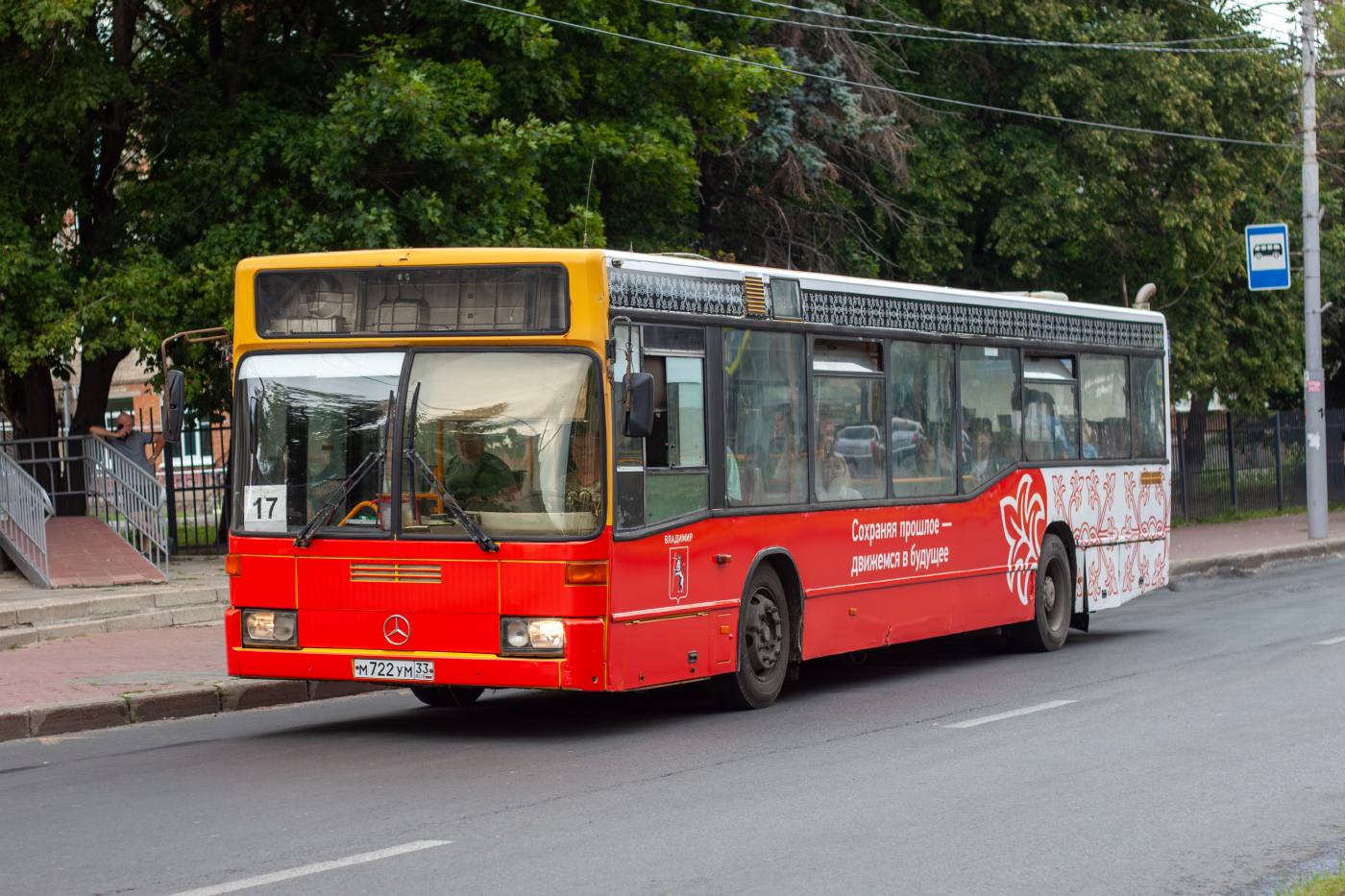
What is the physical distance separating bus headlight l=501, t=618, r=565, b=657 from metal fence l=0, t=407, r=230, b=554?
36.0ft

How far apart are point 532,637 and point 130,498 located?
35.3ft

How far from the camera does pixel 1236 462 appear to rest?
32.5m

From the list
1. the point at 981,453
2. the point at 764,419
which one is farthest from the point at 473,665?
the point at 981,453

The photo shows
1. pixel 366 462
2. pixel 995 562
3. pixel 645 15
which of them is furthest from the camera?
pixel 645 15

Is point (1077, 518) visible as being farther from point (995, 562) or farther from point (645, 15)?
point (645, 15)

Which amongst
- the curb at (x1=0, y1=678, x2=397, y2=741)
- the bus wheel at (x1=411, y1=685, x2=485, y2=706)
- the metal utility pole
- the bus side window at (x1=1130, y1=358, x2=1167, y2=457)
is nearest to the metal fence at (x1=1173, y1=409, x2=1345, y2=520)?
the metal utility pole

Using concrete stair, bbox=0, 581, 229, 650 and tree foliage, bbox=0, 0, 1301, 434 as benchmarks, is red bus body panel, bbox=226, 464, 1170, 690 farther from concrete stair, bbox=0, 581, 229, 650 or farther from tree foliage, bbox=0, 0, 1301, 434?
concrete stair, bbox=0, 581, 229, 650

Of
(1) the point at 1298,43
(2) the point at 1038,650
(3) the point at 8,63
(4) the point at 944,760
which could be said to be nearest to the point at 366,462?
(4) the point at 944,760

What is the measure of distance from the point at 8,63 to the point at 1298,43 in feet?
74.1

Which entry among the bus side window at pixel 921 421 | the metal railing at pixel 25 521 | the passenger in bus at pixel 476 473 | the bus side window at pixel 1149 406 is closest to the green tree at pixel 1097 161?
the bus side window at pixel 1149 406

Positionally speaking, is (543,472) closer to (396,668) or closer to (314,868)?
(396,668)

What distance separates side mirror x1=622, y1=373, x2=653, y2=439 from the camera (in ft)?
28.2

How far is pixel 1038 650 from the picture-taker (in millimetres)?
14023

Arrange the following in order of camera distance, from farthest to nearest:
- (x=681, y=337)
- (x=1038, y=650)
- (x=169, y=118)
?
(x=169, y=118) < (x=1038, y=650) < (x=681, y=337)
